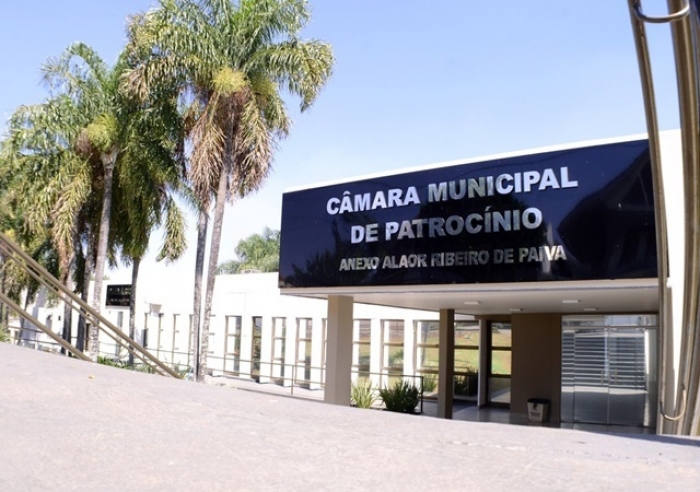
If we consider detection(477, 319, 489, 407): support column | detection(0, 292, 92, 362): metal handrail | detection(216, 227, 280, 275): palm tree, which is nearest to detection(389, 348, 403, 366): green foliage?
detection(477, 319, 489, 407): support column

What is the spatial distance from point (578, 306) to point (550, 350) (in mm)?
3959

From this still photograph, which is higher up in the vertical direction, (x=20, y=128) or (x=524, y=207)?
(x=20, y=128)

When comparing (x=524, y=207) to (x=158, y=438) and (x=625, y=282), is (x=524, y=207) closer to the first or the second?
(x=625, y=282)

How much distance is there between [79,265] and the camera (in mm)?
32250

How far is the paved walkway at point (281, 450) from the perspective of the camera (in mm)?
5082

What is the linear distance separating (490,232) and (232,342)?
917 inches

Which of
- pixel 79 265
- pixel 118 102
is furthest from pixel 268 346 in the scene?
pixel 118 102

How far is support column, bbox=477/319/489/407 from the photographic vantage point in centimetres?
2653

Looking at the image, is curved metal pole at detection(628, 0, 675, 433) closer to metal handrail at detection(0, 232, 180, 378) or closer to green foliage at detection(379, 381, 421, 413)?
metal handrail at detection(0, 232, 180, 378)

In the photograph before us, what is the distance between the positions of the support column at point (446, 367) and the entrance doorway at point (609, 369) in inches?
122

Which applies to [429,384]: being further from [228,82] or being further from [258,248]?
[258,248]

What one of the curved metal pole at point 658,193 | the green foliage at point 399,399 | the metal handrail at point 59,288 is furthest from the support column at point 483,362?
the metal handrail at point 59,288

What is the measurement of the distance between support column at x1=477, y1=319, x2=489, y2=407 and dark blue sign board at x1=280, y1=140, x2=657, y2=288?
11.0 metres

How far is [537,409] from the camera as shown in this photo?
2178 centimetres
